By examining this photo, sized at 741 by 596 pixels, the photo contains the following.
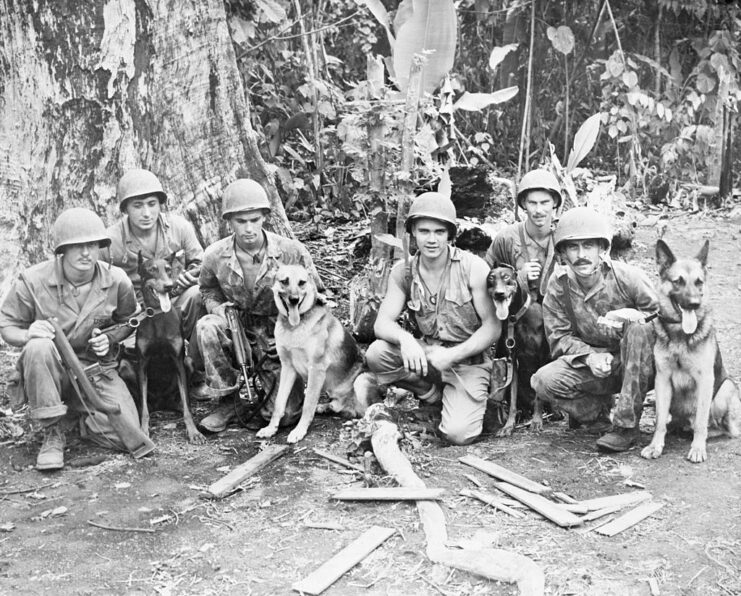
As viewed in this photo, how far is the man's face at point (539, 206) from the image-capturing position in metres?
6.21

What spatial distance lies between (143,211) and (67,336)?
1.17m

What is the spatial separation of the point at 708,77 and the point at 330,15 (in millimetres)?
5965

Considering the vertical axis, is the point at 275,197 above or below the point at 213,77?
below

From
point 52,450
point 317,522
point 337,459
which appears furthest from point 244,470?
point 52,450

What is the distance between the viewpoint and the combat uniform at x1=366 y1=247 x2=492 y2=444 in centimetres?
581

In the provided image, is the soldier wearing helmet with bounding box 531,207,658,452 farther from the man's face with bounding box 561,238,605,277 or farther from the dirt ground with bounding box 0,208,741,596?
the dirt ground with bounding box 0,208,741,596

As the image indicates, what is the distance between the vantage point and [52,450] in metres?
5.38

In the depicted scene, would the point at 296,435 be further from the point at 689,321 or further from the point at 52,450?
the point at 689,321

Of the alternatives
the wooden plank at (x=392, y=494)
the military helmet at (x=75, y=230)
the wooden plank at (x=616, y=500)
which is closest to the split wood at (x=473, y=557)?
the wooden plank at (x=392, y=494)

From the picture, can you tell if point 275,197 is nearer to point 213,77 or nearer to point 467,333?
point 213,77

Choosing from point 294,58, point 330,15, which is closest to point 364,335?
point 294,58

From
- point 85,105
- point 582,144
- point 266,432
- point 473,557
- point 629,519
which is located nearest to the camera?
point 473,557

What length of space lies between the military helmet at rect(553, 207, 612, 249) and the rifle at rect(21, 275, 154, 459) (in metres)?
3.20

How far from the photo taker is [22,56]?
22.1 ft
